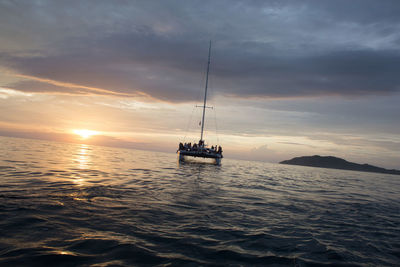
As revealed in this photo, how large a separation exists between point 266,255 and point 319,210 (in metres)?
6.52

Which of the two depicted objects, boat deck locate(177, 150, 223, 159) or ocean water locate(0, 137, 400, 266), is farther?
boat deck locate(177, 150, 223, 159)

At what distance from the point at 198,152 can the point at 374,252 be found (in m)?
39.7

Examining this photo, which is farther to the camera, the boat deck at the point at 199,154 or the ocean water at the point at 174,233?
the boat deck at the point at 199,154

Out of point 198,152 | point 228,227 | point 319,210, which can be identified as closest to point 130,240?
point 228,227

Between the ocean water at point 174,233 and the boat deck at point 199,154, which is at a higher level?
the boat deck at point 199,154

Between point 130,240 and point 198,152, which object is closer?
point 130,240

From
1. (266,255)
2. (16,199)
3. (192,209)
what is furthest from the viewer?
(192,209)

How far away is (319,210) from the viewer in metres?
10.1

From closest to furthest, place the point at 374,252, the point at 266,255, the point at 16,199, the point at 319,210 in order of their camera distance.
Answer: the point at 266,255
the point at 374,252
the point at 16,199
the point at 319,210

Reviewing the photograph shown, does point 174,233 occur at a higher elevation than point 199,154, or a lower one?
lower

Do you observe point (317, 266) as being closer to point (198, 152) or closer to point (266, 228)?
point (266, 228)

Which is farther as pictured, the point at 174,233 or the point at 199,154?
the point at 199,154

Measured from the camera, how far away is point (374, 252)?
220 inches

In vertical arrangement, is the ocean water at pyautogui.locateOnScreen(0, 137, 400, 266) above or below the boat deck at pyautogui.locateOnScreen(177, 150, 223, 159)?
below
